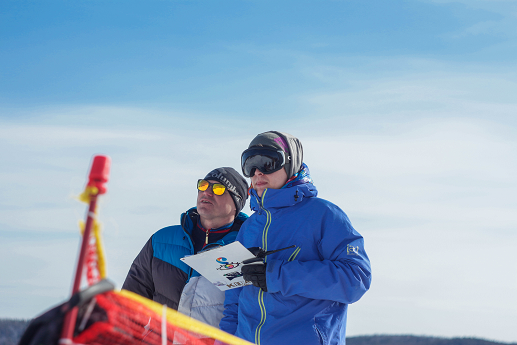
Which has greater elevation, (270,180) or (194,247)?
(270,180)

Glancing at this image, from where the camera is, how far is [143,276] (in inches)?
195

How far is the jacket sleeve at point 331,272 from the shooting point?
316 centimetres

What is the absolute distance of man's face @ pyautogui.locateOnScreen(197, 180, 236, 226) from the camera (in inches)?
193

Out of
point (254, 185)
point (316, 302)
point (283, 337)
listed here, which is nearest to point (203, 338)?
point (283, 337)

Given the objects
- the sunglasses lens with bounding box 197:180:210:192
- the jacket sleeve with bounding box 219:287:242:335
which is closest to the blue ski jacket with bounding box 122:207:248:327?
the sunglasses lens with bounding box 197:180:210:192

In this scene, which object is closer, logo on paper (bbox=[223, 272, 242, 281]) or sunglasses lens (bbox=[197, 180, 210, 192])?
logo on paper (bbox=[223, 272, 242, 281])

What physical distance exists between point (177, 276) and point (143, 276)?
19.9 inches

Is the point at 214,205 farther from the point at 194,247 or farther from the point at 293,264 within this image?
the point at 293,264

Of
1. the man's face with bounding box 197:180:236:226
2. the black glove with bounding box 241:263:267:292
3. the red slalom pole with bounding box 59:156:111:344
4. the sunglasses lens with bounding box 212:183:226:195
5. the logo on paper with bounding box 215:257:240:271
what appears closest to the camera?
the red slalom pole with bounding box 59:156:111:344

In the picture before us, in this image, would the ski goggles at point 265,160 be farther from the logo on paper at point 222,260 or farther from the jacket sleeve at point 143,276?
the jacket sleeve at point 143,276

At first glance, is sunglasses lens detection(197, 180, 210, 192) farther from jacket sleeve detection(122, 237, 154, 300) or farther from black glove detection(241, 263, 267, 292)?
black glove detection(241, 263, 267, 292)

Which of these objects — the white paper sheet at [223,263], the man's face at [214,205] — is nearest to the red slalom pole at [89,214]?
the white paper sheet at [223,263]

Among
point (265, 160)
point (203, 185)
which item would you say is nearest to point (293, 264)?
point (265, 160)

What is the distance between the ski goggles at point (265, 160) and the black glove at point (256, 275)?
2.52ft
